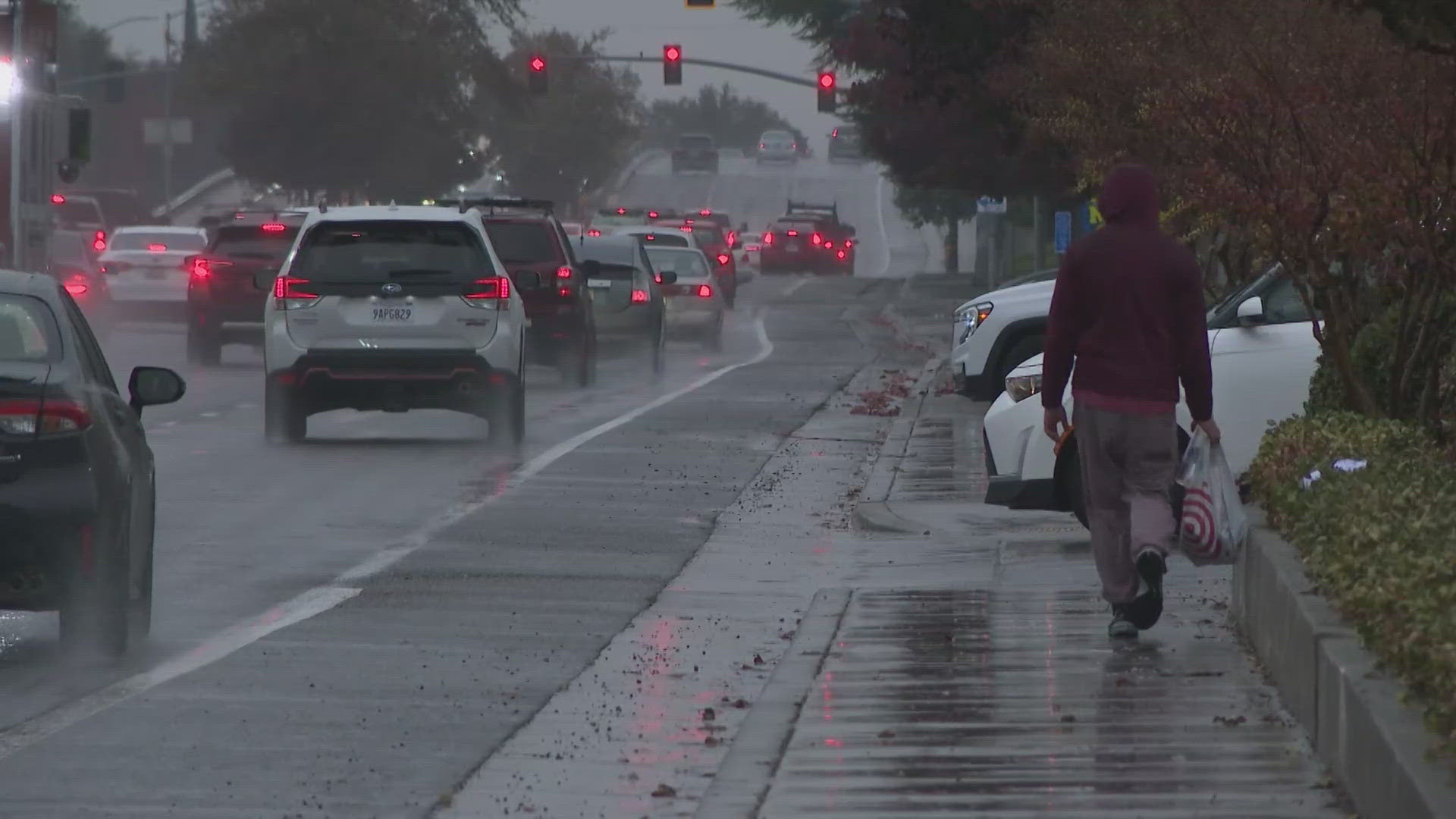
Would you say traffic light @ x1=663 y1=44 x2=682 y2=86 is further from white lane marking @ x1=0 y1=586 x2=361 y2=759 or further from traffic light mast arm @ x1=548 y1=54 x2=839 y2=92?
white lane marking @ x1=0 y1=586 x2=361 y2=759

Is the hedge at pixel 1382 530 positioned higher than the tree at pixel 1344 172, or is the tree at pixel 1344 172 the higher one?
the tree at pixel 1344 172

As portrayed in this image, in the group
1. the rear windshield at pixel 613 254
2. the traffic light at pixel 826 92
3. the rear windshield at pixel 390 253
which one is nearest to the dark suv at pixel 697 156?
the traffic light at pixel 826 92

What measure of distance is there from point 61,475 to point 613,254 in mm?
24175

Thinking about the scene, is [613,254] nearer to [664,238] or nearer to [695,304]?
[695,304]

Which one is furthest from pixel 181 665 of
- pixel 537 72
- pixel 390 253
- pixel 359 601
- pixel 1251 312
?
pixel 537 72

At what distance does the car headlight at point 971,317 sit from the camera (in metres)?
23.1

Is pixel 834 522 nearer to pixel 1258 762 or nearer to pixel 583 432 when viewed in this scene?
pixel 583 432

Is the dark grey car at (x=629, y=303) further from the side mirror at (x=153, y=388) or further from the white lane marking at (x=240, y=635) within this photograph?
the side mirror at (x=153, y=388)

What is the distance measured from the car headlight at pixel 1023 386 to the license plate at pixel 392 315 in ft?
21.8

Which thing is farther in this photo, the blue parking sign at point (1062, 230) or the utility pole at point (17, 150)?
the blue parking sign at point (1062, 230)

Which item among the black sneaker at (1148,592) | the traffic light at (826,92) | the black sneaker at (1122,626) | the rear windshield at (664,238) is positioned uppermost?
the traffic light at (826,92)

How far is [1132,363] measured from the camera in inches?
380

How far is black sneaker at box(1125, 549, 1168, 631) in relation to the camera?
381 inches

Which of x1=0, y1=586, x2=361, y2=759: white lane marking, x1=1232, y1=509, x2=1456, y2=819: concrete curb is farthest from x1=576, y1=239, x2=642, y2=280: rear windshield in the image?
x1=1232, y1=509, x2=1456, y2=819: concrete curb
